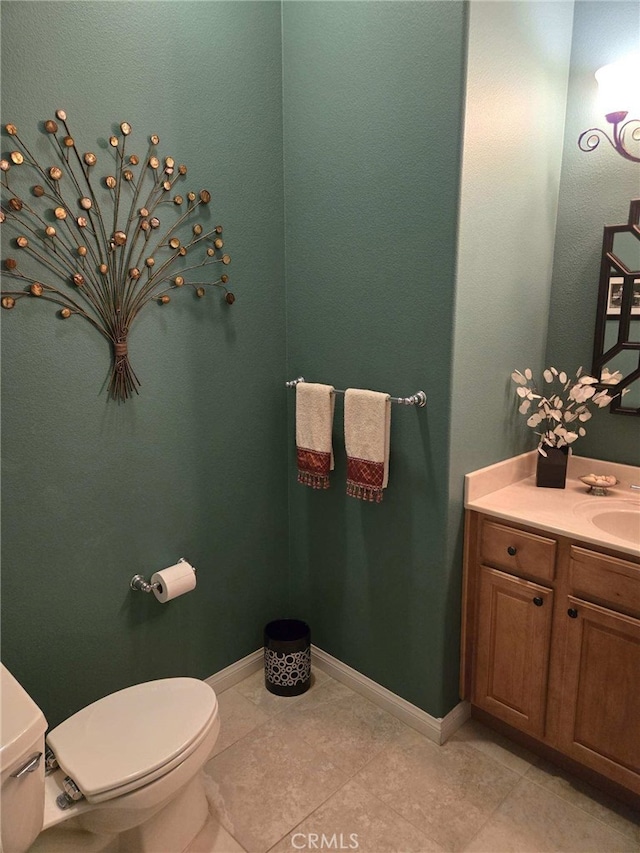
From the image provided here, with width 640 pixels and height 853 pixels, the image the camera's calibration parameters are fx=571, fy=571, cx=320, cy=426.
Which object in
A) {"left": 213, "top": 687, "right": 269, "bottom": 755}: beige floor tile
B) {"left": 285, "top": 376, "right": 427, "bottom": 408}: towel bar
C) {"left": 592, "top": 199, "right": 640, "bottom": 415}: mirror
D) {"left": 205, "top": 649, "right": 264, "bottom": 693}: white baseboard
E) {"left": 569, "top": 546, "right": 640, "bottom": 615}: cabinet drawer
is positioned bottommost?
{"left": 213, "top": 687, "right": 269, "bottom": 755}: beige floor tile

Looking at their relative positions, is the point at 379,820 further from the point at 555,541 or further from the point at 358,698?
the point at 555,541

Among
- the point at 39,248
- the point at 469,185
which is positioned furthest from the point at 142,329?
the point at 469,185

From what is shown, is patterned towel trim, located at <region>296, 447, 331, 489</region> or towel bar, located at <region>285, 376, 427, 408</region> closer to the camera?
towel bar, located at <region>285, 376, 427, 408</region>

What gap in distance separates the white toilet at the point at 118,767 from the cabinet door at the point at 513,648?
906 millimetres

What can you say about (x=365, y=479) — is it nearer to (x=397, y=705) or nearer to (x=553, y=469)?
(x=553, y=469)

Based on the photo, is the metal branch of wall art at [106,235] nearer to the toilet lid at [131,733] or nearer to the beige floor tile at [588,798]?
the toilet lid at [131,733]

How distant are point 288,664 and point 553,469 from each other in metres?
1.23

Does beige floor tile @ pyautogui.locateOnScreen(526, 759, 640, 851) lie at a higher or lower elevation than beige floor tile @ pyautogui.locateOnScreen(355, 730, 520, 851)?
higher

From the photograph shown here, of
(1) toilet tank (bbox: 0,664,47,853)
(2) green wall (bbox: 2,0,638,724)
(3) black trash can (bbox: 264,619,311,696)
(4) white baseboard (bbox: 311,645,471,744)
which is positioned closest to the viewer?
(1) toilet tank (bbox: 0,664,47,853)

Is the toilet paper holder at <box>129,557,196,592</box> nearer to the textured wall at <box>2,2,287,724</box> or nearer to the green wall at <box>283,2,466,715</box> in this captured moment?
the textured wall at <box>2,2,287,724</box>

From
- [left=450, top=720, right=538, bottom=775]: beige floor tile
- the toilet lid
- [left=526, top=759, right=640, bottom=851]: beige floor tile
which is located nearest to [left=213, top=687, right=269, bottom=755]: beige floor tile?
the toilet lid

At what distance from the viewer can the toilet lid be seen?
1433mm

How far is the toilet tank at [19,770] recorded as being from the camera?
3.79 feet
